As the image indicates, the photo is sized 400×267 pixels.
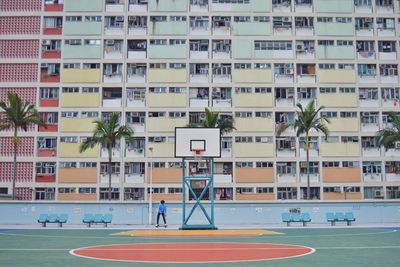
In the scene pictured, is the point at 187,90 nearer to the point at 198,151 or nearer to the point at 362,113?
the point at 362,113

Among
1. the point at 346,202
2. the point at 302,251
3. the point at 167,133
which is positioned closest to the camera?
the point at 302,251

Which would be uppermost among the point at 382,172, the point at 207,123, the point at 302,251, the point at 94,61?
the point at 94,61

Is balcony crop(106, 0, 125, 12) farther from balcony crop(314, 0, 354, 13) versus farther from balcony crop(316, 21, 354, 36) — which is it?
balcony crop(316, 21, 354, 36)

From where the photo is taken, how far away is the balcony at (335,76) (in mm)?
57875

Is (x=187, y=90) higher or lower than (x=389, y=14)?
lower

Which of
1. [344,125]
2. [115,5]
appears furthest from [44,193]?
[344,125]

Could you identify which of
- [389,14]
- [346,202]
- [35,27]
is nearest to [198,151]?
[346,202]

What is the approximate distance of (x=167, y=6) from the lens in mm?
58438

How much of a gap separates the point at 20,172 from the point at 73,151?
20.5ft

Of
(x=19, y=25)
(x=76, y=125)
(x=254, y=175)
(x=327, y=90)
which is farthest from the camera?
(x=327, y=90)

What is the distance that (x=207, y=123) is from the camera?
153 feet

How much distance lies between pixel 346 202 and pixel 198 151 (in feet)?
41.0

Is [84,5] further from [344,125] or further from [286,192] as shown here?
[344,125]

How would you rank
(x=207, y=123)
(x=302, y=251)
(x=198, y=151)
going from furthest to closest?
(x=207, y=123) → (x=198, y=151) → (x=302, y=251)
